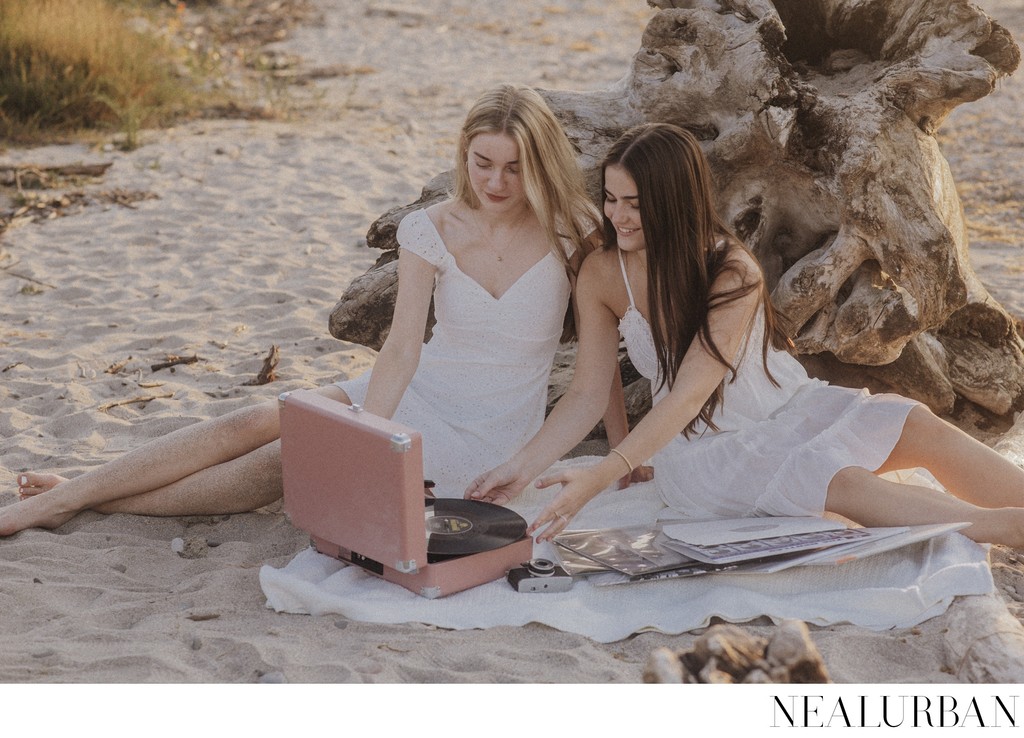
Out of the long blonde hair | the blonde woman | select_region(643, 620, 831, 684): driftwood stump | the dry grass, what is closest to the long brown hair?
the long blonde hair

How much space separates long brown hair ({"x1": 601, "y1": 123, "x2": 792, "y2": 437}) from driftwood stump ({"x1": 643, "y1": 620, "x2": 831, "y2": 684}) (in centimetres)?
121

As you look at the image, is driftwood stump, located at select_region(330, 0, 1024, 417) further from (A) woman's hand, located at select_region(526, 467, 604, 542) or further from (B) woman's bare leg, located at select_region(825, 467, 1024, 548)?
(A) woman's hand, located at select_region(526, 467, 604, 542)

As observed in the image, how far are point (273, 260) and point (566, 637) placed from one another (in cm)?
406

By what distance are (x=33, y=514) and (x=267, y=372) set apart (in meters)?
1.49

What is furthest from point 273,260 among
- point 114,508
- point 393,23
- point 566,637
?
point 393,23

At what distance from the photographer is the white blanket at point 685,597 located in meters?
3.18

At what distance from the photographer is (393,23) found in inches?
513

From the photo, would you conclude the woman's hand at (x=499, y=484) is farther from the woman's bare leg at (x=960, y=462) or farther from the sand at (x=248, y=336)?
the woman's bare leg at (x=960, y=462)

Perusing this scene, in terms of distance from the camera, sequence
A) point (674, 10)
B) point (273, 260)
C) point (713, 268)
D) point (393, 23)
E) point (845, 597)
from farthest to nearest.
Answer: point (393, 23) → point (273, 260) → point (674, 10) → point (713, 268) → point (845, 597)

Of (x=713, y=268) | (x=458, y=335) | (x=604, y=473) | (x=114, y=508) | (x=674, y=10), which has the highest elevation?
(x=674, y=10)

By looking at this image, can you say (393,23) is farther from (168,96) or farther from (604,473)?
(604,473)

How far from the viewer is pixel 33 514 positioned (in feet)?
12.5

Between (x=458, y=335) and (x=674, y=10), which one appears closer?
(x=458, y=335)

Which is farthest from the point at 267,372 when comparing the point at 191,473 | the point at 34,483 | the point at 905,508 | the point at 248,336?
the point at 905,508
